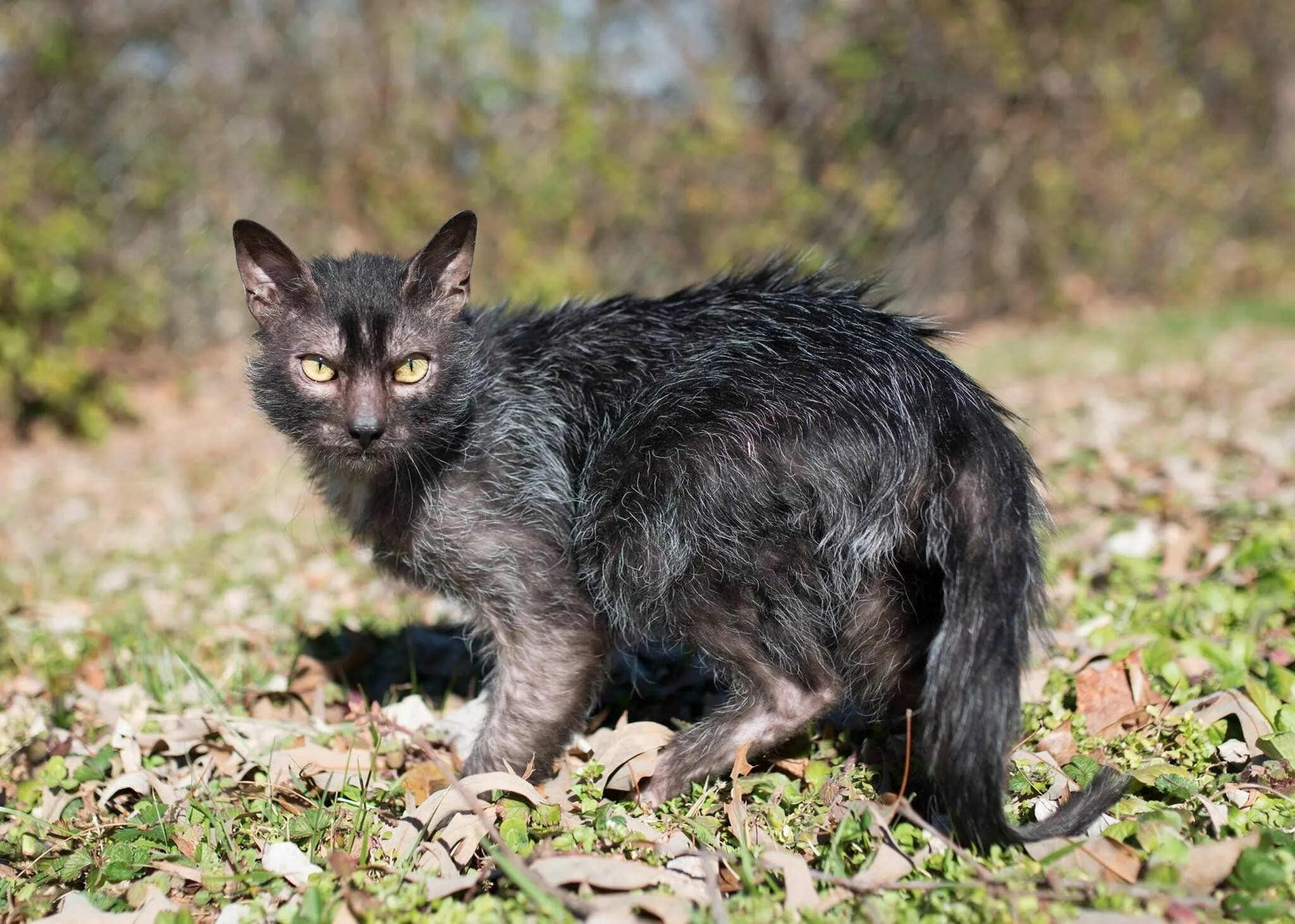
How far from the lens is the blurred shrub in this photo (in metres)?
6.97

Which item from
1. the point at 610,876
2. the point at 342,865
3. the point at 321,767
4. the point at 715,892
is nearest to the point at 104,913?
the point at 342,865

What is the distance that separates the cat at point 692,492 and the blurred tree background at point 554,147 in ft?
17.6

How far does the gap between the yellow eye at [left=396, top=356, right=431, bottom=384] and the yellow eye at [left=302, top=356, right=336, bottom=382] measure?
19 cm

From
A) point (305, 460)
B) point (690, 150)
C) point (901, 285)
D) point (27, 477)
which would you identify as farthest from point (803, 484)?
point (901, 285)

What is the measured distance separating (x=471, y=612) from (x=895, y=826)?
144cm

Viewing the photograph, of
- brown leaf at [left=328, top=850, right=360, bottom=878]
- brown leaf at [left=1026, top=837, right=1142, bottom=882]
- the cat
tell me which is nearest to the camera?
brown leaf at [left=1026, top=837, right=1142, bottom=882]

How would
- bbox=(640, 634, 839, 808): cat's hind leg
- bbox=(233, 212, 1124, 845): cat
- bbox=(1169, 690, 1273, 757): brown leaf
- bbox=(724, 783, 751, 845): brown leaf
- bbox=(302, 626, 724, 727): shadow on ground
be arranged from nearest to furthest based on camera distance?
bbox=(724, 783, 751, 845): brown leaf, bbox=(233, 212, 1124, 845): cat, bbox=(1169, 690, 1273, 757): brown leaf, bbox=(640, 634, 839, 808): cat's hind leg, bbox=(302, 626, 724, 727): shadow on ground

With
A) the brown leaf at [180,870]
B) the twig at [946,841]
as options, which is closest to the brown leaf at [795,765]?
the twig at [946,841]

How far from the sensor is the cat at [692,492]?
247 cm

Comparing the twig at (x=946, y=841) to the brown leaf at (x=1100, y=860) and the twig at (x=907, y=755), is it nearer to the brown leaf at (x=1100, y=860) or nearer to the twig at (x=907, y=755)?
the twig at (x=907, y=755)

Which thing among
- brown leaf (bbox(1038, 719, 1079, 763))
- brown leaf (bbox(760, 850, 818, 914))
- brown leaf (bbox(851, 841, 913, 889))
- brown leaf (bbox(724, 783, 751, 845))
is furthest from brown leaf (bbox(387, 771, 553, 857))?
brown leaf (bbox(1038, 719, 1079, 763))

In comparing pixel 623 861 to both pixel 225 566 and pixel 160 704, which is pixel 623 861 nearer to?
pixel 160 704

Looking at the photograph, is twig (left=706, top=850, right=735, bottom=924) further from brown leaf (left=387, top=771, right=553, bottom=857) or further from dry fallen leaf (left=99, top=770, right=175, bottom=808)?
dry fallen leaf (left=99, top=770, right=175, bottom=808)

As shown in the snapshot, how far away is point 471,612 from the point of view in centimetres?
312
